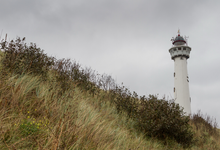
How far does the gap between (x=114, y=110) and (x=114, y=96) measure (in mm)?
1297

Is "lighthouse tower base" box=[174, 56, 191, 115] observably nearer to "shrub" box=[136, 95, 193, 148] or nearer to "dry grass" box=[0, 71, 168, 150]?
"shrub" box=[136, 95, 193, 148]

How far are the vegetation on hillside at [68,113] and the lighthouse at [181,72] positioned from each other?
9.13m

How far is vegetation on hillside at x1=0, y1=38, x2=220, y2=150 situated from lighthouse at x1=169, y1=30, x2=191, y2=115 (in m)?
9.13

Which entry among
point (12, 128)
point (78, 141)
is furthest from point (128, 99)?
point (12, 128)

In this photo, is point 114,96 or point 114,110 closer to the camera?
point 114,110

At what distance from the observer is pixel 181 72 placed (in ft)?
59.0

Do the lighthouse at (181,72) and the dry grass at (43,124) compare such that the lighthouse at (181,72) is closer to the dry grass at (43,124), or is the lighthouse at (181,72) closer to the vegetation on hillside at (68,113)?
the vegetation on hillside at (68,113)

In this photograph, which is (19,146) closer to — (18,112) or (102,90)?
(18,112)

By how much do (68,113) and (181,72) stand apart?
55.2 feet

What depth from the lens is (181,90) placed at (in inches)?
680

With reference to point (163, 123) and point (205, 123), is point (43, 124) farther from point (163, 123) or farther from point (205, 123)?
point (205, 123)

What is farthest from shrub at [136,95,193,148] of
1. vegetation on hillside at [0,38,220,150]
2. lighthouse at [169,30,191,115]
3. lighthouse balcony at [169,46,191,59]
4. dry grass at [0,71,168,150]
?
lighthouse balcony at [169,46,191,59]

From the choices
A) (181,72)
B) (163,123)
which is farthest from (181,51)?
(163,123)

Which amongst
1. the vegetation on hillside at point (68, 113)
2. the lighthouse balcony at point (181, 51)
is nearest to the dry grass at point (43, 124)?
the vegetation on hillside at point (68, 113)
